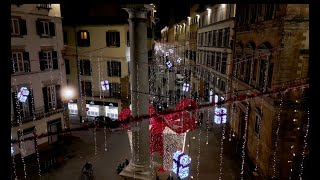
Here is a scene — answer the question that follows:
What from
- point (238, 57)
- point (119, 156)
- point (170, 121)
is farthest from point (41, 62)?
point (238, 57)

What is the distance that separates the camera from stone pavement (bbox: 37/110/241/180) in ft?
68.8

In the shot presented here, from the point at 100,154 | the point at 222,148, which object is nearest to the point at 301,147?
the point at 222,148

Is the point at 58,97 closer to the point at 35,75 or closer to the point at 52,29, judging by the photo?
the point at 35,75

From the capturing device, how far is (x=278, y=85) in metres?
16.0

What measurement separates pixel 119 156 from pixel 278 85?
53.9 feet

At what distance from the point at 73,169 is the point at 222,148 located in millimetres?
15244

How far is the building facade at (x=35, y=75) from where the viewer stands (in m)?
22.3

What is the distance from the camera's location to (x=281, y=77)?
A: 618 inches

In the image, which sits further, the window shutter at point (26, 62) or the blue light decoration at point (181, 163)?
the window shutter at point (26, 62)

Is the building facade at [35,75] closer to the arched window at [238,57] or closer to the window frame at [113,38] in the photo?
the window frame at [113,38]

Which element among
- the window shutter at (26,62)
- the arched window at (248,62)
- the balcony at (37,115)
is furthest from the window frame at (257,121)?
the window shutter at (26,62)

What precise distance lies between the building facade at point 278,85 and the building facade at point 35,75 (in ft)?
65.0

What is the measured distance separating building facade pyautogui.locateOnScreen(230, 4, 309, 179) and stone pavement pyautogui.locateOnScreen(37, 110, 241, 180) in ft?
9.97

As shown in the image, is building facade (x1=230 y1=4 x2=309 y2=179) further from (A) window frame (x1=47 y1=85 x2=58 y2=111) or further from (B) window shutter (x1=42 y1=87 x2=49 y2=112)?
(B) window shutter (x1=42 y1=87 x2=49 y2=112)
